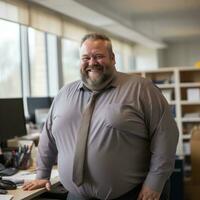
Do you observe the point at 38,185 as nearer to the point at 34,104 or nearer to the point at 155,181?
the point at 155,181

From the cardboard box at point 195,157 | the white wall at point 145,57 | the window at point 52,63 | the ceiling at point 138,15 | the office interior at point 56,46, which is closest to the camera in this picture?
the office interior at point 56,46

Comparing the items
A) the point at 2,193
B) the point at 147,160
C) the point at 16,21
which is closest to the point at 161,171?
the point at 147,160

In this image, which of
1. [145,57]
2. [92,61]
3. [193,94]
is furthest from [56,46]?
[92,61]

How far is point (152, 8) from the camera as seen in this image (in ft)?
21.0

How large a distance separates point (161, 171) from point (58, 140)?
0.58 m

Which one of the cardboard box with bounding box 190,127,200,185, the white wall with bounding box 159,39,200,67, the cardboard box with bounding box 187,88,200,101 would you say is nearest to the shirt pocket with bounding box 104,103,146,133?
the cardboard box with bounding box 190,127,200,185

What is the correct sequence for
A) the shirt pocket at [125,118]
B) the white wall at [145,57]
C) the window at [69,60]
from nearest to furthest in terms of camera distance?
the shirt pocket at [125,118]
the window at [69,60]
the white wall at [145,57]

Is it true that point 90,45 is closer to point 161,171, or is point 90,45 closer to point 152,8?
point 161,171

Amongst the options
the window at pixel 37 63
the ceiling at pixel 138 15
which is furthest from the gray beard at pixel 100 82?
the window at pixel 37 63

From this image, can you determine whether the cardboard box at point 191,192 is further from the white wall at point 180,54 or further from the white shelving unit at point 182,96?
the white wall at point 180,54

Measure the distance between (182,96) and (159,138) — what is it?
3267 millimetres

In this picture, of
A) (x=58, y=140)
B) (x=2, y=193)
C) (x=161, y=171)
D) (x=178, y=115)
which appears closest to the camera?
(x=161, y=171)

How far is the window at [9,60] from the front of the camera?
4.91 meters

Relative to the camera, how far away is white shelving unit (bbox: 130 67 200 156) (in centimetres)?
481
